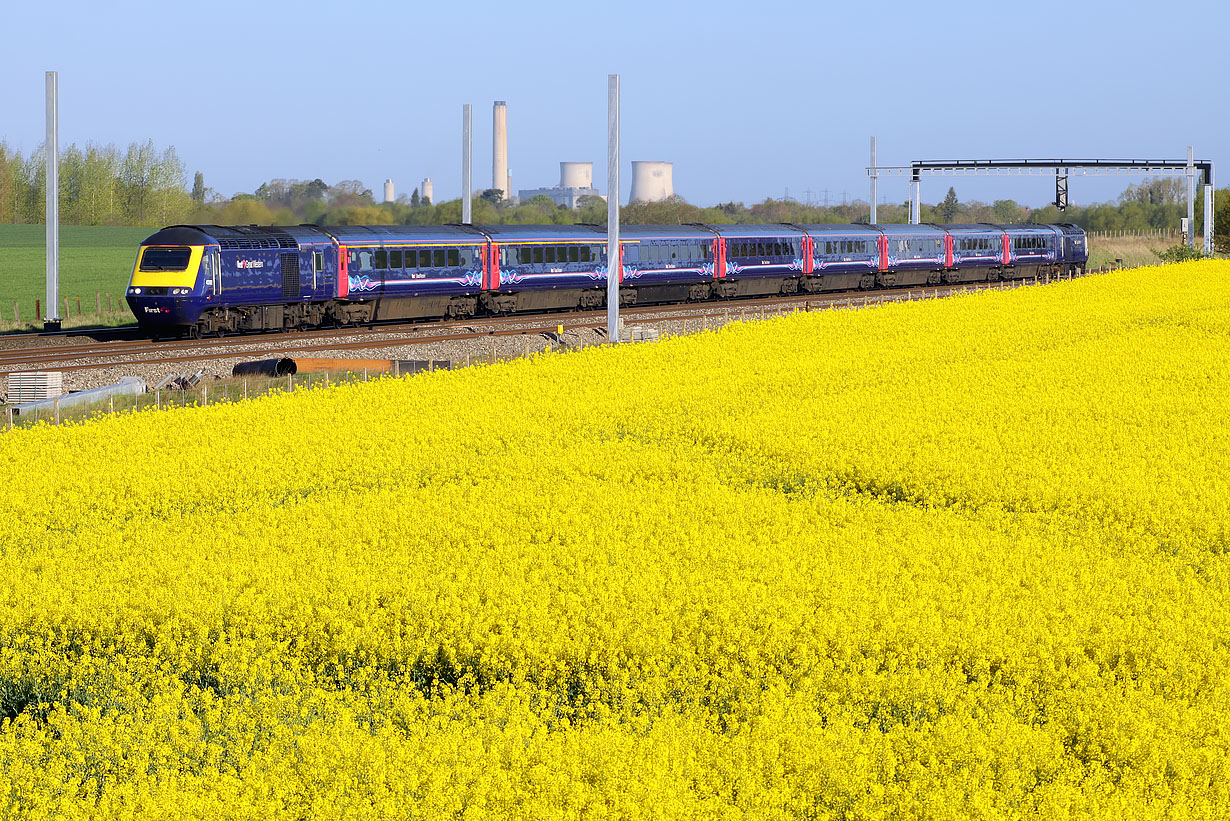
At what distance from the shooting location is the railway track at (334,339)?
29.9 meters

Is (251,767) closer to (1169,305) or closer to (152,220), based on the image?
(1169,305)

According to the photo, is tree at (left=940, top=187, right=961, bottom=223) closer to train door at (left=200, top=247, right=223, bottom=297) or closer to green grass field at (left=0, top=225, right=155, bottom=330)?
green grass field at (left=0, top=225, right=155, bottom=330)

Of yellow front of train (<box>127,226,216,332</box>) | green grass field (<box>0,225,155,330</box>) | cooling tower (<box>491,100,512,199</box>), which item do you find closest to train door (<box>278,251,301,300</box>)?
yellow front of train (<box>127,226,216,332</box>)

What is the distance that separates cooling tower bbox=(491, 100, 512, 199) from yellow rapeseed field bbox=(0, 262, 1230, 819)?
14085 centimetres

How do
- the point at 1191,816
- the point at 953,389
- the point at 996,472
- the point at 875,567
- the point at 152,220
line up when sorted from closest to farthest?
the point at 1191,816 → the point at 875,567 → the point at 996,472 → the point at 953,389 → the point at 152,220

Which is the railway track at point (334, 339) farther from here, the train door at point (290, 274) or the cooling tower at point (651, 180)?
the cooling tower at point (651, 180)

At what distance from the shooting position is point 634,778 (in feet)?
24.8

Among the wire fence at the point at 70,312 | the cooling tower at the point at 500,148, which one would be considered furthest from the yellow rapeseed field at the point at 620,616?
the cooling tower at the point at 500,148

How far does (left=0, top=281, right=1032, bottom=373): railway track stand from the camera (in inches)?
1178

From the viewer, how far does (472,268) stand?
41688 mm

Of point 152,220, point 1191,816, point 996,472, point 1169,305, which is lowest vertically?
point 1191,816

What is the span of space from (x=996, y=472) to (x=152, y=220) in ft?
322

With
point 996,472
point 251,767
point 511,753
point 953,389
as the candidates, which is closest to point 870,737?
point 511,753

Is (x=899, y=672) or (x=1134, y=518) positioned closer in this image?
(x=899, y=672)
